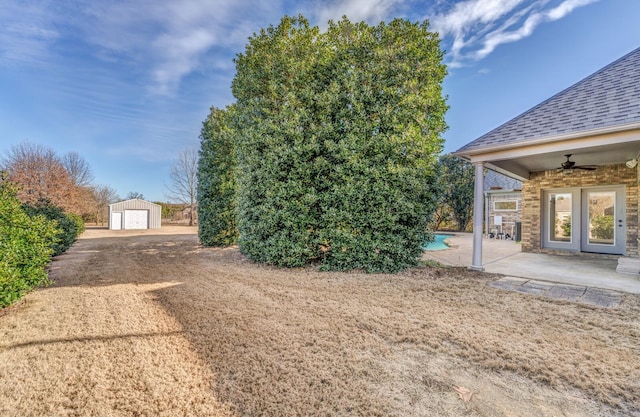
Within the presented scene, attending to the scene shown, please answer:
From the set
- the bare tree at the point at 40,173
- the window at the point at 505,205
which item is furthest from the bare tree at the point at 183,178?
the window at the point at 505,205

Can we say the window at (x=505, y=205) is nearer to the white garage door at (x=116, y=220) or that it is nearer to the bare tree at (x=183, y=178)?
the bare tree at (x=183, y=178)

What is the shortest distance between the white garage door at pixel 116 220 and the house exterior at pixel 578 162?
27103 mm

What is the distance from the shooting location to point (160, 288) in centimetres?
497

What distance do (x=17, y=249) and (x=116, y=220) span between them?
24.3 meters

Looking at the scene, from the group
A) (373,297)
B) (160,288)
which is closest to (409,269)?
(373,297)

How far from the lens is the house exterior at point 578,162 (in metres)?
5.29

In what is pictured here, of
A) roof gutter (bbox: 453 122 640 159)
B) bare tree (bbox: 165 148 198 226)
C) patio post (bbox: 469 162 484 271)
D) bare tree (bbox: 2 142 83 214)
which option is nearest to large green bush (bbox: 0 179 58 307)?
patio post (bbox: 469 162 484 271)

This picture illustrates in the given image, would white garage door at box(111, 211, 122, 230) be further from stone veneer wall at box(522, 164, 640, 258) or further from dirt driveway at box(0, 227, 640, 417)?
stone veneer wall at box(522, 164, 640, 258)

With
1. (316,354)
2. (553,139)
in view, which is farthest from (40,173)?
(553,139)

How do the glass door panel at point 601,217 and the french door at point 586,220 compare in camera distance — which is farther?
the glass door panel at point 601,217

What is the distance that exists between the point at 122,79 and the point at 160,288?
9951mm

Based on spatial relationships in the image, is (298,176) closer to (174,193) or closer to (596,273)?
(596,273)

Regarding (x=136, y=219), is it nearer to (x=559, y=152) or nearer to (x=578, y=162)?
(x=559, y=152)

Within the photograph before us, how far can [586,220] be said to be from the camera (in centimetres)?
868
